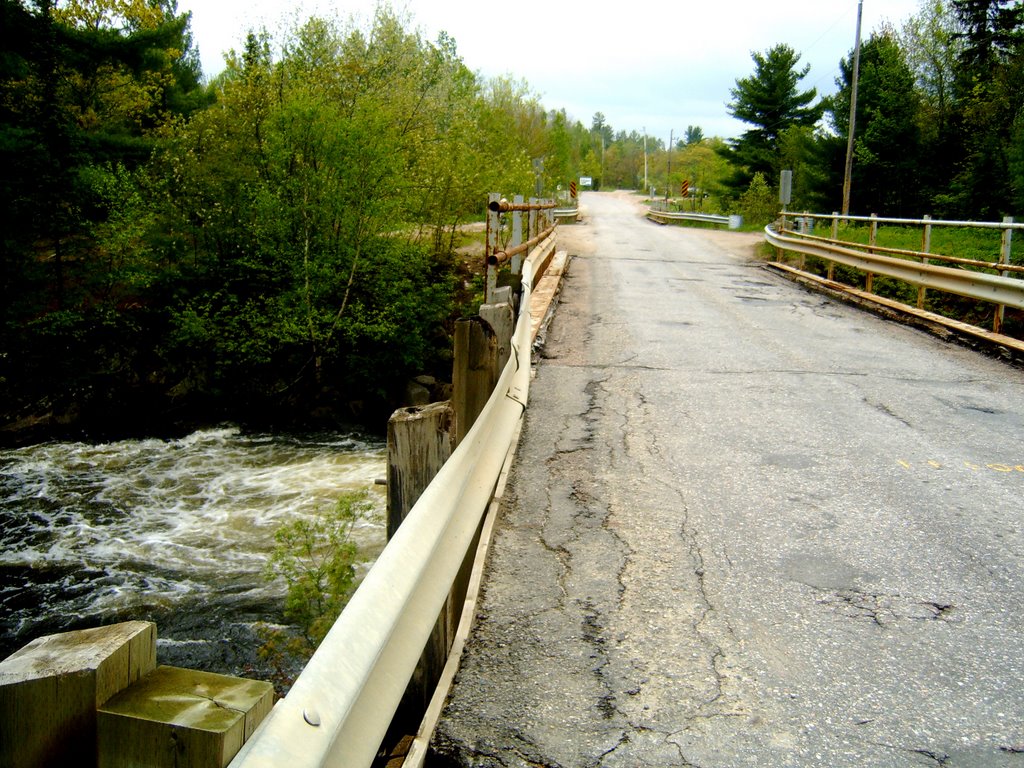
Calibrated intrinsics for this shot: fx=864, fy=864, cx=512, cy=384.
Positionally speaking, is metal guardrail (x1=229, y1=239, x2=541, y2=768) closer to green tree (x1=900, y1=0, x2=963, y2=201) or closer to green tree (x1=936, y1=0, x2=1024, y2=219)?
green tree (x1=936, y1=0, x2=1024, y2=219)

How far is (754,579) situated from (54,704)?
306 cm

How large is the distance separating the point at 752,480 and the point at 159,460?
13.4m

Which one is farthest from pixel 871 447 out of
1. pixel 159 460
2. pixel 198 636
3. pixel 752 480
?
pixel 159 460

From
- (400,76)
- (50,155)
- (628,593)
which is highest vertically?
(400,76)

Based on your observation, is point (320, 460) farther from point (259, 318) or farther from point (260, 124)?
point (260, 124)

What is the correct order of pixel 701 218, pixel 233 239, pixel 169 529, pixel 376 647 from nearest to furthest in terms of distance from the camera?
pixel 376 647, pixel 169 529, pixel 233 239, pixel 701 218

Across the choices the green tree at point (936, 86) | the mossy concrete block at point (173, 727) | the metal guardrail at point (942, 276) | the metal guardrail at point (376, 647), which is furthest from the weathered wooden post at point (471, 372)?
the green tree at point (936, 86)

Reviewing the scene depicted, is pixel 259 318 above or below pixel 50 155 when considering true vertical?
below

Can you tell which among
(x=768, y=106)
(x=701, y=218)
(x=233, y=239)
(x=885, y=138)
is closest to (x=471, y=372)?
(x=233, y=239)

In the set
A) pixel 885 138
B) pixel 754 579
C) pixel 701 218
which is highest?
pixel 885 138

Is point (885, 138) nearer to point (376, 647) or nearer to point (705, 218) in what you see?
point (705, 218)

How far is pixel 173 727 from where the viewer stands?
1144 millimetres

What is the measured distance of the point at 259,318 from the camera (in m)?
18.8

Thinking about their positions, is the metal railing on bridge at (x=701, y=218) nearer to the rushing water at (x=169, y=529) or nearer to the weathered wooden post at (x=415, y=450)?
the rushing water at (x=169, y=529)
